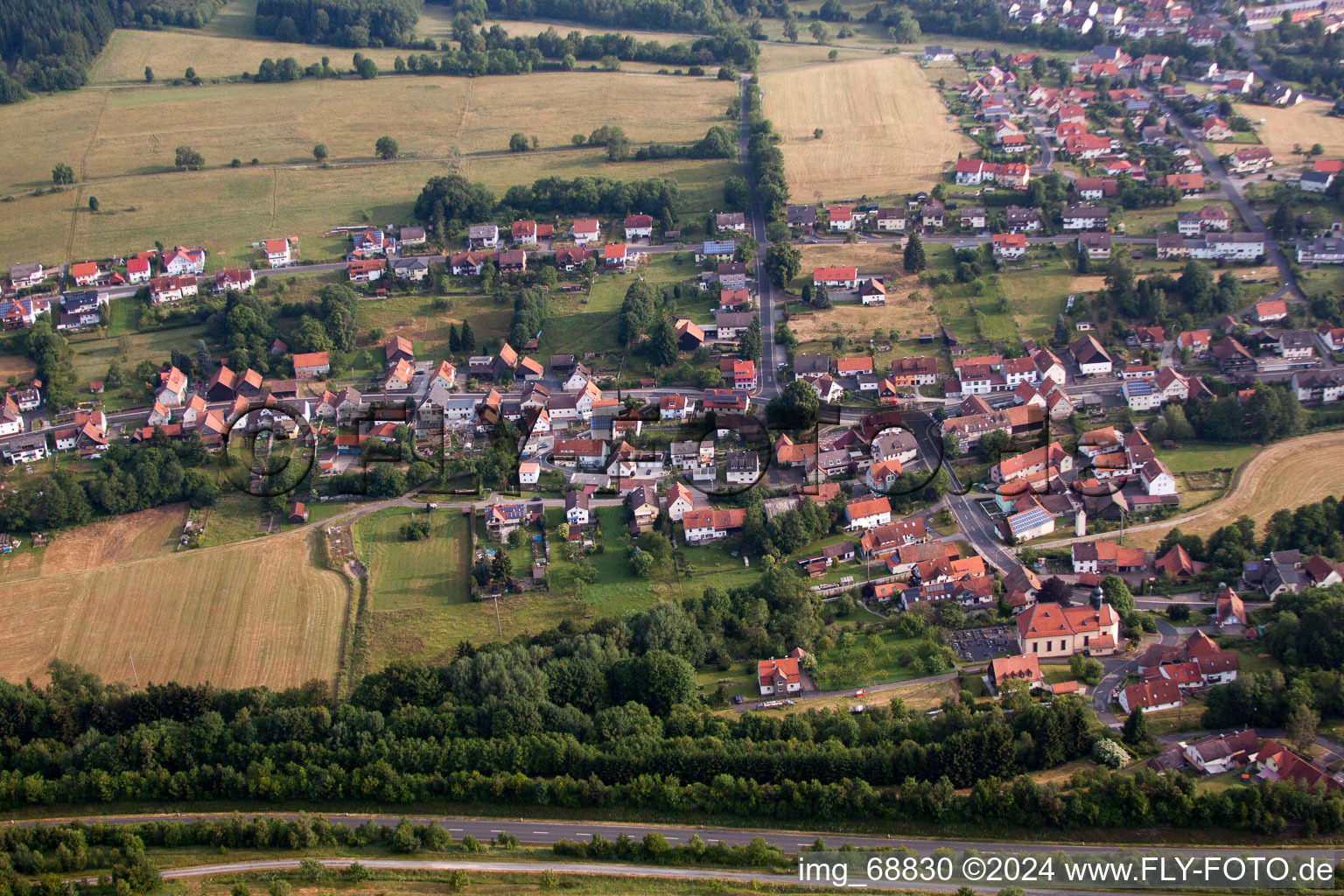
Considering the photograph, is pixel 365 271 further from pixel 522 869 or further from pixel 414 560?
pixel 522 869

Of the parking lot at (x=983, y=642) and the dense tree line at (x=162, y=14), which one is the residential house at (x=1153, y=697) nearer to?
the parking lot at (x=983, y=642)

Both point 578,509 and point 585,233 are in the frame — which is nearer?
point 578,509

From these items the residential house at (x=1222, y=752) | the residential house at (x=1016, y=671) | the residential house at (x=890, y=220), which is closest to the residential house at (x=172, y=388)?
the residential house at (x=890, y=220)

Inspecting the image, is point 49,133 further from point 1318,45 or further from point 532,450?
point 1318,45

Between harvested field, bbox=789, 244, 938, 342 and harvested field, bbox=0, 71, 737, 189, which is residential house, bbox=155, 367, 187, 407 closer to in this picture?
harvested field, bbox=0, 71, 737, 189

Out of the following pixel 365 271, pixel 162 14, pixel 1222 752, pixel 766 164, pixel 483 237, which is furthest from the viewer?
pixel 162 14

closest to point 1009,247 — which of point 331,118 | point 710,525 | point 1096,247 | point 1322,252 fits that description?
point 1096,247

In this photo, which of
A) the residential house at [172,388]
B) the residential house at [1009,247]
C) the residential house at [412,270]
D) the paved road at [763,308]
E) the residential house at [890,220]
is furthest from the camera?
the residential house at [890,220]
